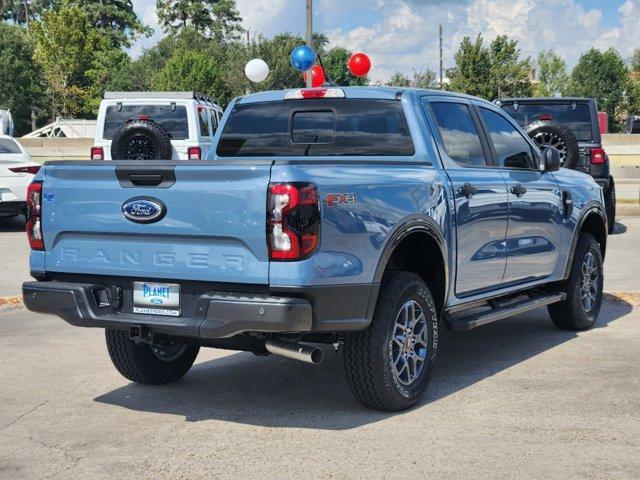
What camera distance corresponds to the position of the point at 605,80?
97.6 meters

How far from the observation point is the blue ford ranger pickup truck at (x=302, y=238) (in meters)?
4.71

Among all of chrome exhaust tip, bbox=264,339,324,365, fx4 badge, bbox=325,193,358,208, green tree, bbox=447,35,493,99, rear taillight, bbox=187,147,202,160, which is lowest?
chrome exhaust tip, bbox=264,339,324,365

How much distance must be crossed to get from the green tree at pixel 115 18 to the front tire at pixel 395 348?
295 ft

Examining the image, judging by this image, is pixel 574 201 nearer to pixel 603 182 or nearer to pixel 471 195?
pixel 471 195

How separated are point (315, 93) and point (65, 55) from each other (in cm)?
6338

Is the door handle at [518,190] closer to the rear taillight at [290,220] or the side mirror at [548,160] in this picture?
the side mirror at [548,160]

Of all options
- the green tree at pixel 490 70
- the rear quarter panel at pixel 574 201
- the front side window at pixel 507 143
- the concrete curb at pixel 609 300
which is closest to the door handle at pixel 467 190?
the front side window at pixel 507 143

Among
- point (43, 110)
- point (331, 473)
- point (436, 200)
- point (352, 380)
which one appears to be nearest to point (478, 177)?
point (436, 200)

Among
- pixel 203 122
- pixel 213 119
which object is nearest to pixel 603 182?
pixel 203 122

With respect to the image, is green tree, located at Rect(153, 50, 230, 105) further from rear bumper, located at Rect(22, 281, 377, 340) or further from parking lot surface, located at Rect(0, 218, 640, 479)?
rear bumper, located at Rect(22, 281, 377, 340)

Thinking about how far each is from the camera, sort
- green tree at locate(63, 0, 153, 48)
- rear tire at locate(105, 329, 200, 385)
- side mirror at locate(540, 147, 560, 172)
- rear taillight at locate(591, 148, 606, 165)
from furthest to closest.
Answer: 1. green tree at locate(63, 0, 153, 48)
2. rear taillight at locate(591, 148, 606, 165)
3. side mirror at locate(540, 147, 560, 172)
4. rear tire at locate(105, 329, 200, 385)

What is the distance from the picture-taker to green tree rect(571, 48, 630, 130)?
3768 inches

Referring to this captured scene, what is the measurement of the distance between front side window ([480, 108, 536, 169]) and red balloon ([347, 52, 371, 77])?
1168 centimetres

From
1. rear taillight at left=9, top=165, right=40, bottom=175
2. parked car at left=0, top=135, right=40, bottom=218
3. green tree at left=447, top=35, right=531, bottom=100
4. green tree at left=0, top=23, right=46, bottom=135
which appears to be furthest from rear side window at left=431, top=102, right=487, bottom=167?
green tree at left=0, top=23, right=46, bottom=135
